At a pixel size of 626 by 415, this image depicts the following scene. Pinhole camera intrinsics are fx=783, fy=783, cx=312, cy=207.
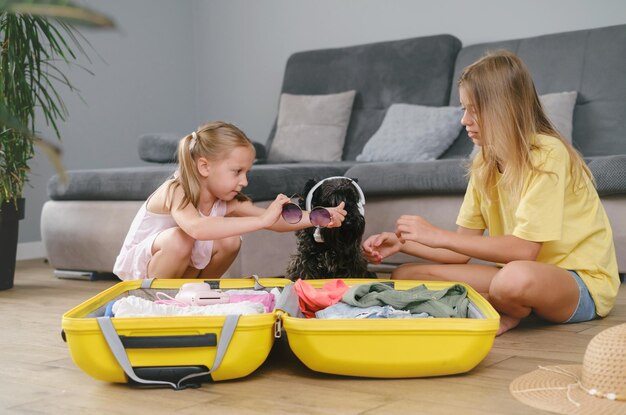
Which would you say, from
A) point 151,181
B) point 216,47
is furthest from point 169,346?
point 216,47

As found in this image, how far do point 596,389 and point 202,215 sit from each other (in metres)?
1.34

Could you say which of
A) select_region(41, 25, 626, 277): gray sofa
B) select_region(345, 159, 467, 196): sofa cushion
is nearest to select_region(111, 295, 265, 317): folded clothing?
select_region(41, 25, 626, 277): gray sofa

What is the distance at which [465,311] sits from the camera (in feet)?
5.64

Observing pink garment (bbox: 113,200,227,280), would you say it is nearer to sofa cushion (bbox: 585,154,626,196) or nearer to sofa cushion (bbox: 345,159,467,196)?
sofa cushion (bbox: 345,159,467,196)

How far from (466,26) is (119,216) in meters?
2.16

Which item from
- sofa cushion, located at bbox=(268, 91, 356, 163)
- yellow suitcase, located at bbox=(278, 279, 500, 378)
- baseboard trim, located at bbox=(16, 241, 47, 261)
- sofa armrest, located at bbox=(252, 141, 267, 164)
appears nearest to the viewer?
yellow suitcase, located at bbox=(278, 279, 500, 378)

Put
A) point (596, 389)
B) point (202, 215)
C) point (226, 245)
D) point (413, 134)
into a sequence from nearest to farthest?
1. point (596, 389)
2. point (202, 215)
3. point (226, 245)
4. point (413, 134)

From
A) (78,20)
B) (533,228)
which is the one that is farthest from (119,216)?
(78,20)

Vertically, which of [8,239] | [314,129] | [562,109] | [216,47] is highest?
[216,47]

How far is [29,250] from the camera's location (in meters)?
4.38

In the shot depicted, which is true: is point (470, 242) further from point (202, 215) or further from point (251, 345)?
point (202, 215)

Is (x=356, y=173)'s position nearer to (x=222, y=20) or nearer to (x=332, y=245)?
(x=332, y=245)

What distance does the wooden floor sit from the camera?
4.51 feet

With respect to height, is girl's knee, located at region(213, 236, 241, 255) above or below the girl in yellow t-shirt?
below
